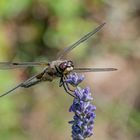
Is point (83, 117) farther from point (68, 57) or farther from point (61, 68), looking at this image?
point (68, 57)

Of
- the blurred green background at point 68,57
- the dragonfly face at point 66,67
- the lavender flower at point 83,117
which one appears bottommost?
the lavender flower at point 83,117

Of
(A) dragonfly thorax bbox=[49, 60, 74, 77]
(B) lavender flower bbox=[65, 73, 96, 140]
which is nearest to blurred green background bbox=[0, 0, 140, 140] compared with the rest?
(A) dragonfly thorax bbox=[49, 60, 74, 77]

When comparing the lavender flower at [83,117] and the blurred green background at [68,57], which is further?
the blurred green background at [68,57]

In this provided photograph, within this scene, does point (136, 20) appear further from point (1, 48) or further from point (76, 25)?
point (1, 48)

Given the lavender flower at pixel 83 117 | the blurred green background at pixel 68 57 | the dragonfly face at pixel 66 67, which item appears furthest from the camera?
the blurred green background at pixel 68 57

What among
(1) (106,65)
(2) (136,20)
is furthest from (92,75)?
(2) (136,20)

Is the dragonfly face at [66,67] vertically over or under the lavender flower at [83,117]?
over

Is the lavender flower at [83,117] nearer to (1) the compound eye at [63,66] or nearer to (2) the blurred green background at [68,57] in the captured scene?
(1) the compound eye at [63,66]

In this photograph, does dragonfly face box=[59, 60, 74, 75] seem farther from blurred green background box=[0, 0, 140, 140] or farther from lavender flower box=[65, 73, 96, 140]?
blurred green background box=[0, 0, 140, 140]

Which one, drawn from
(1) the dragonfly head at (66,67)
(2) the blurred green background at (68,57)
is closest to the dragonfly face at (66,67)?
(1) the dragonfly head at (66,67)

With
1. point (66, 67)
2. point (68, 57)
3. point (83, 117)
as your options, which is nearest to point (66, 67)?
point (66, 67)
